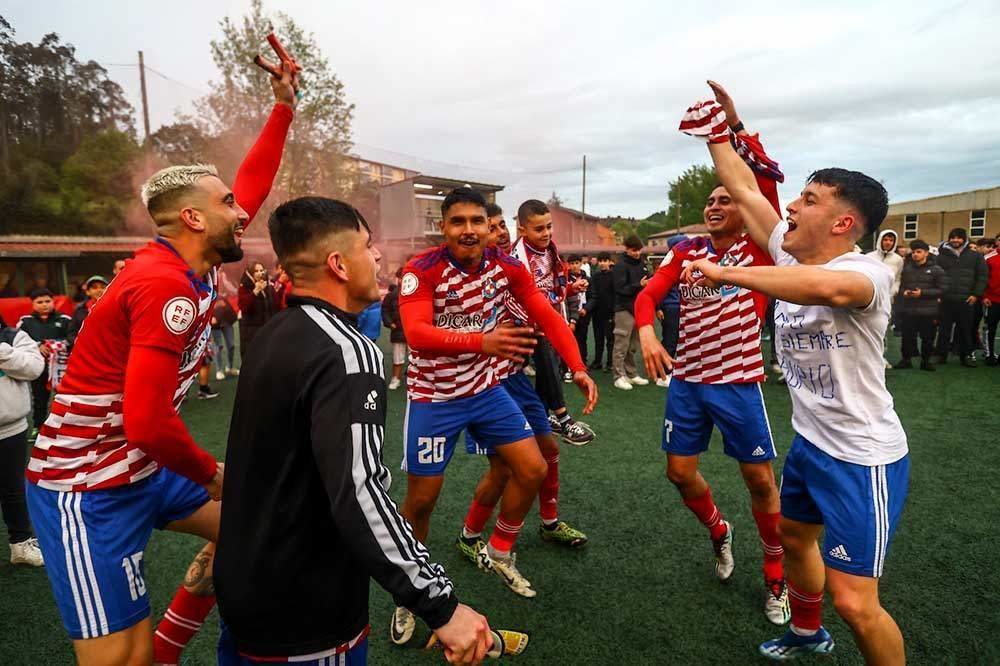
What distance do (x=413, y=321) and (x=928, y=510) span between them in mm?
4310

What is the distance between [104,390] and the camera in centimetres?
208

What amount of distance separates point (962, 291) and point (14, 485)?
13.8 m

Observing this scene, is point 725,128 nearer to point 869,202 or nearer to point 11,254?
point 869,202

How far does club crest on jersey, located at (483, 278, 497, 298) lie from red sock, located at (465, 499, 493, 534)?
1447 millimetres

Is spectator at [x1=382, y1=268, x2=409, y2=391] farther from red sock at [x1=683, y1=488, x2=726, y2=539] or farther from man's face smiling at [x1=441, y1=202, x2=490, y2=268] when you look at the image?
red sock at [x1=683, y1=488, x2=726, y2=539]

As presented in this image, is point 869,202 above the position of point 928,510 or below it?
above

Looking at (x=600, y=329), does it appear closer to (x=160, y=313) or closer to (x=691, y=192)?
(x=160, y=313)

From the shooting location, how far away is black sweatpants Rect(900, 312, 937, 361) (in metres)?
10.1

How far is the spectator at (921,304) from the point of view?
10.1 m

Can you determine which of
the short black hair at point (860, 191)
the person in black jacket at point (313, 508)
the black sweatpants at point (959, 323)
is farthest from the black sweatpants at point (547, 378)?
the black sweatpants at point (959, 323)

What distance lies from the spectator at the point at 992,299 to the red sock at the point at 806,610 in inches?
421

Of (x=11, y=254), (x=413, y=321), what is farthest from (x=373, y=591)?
(x=11, y=254)

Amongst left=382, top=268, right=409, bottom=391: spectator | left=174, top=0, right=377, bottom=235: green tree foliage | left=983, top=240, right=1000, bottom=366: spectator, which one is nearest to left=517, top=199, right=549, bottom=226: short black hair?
left=382, top=268, right=409, bottom=391: spectator

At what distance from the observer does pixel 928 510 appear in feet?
14.6
